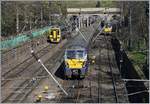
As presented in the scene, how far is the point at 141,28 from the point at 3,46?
20.1 meters

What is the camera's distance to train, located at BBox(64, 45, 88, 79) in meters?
33.6

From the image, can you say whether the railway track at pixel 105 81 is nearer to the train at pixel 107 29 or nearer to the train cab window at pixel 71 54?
the train cab window at pixel 71 54

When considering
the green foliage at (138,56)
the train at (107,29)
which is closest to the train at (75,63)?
the green foliage at (138,56)

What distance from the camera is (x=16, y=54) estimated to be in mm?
50188

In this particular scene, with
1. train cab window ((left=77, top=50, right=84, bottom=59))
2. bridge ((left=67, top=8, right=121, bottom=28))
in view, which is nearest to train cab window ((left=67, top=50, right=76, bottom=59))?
Result: train cab window ((left=77, top=50, right=84, bottom=59))

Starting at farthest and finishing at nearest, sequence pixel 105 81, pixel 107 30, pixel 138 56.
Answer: pixel 107 30 < pixel 138 56 < pixel 105 81

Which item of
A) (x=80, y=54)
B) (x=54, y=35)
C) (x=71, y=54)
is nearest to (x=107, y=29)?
(x=54, y=35)

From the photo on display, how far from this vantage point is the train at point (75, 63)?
110 feet

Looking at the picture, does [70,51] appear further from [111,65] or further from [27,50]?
[27,50]

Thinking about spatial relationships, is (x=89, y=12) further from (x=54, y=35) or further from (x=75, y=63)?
(x=75, y=63)

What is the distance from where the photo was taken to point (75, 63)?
33.6 m

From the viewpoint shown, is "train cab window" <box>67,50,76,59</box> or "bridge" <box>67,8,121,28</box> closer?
"train cab window" <box>67,50,76,59</box>

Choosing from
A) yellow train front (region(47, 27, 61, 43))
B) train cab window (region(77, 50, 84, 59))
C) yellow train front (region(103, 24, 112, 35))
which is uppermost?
train cab window (region(77, 50, 84, 59))

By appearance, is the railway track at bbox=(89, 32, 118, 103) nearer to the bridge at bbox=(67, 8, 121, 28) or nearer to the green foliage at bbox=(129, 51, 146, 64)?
the green foliage at bbox=(129, 51, 146, 64)
